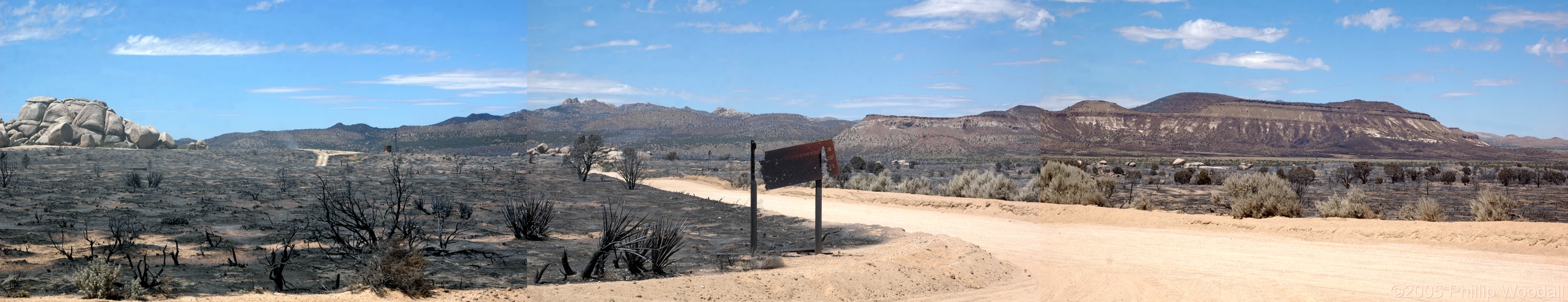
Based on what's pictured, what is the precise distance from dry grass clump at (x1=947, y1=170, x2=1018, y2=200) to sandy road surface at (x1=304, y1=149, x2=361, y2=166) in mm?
26847

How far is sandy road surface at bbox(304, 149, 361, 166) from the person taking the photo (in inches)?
1531

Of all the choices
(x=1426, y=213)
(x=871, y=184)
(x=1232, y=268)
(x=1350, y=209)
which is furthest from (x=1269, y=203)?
(x=871, y=184)

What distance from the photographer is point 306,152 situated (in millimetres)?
48250

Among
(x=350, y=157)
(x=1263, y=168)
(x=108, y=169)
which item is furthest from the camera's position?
(x=1263, y=168)

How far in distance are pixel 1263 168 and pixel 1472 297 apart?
4330cm

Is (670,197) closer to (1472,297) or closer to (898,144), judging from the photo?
(1472,297)

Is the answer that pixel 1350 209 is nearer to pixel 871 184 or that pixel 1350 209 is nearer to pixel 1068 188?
pixel 1068 188

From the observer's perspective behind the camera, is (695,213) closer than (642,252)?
No

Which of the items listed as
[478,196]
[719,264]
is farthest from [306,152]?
[719,264]

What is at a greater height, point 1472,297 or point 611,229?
point 611,229

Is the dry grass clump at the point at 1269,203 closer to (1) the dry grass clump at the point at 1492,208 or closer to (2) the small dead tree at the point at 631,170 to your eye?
(1) the dry grass clump at the point at 1492,208

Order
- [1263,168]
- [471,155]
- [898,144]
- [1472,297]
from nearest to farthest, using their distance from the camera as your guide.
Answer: [1472,297] < [1263,168] < [471,155] < [898,144]

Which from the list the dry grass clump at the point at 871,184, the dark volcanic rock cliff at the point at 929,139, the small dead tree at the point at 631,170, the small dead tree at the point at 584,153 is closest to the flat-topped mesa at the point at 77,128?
the small dead tree at the point at 584,153

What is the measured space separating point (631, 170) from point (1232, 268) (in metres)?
19.2
